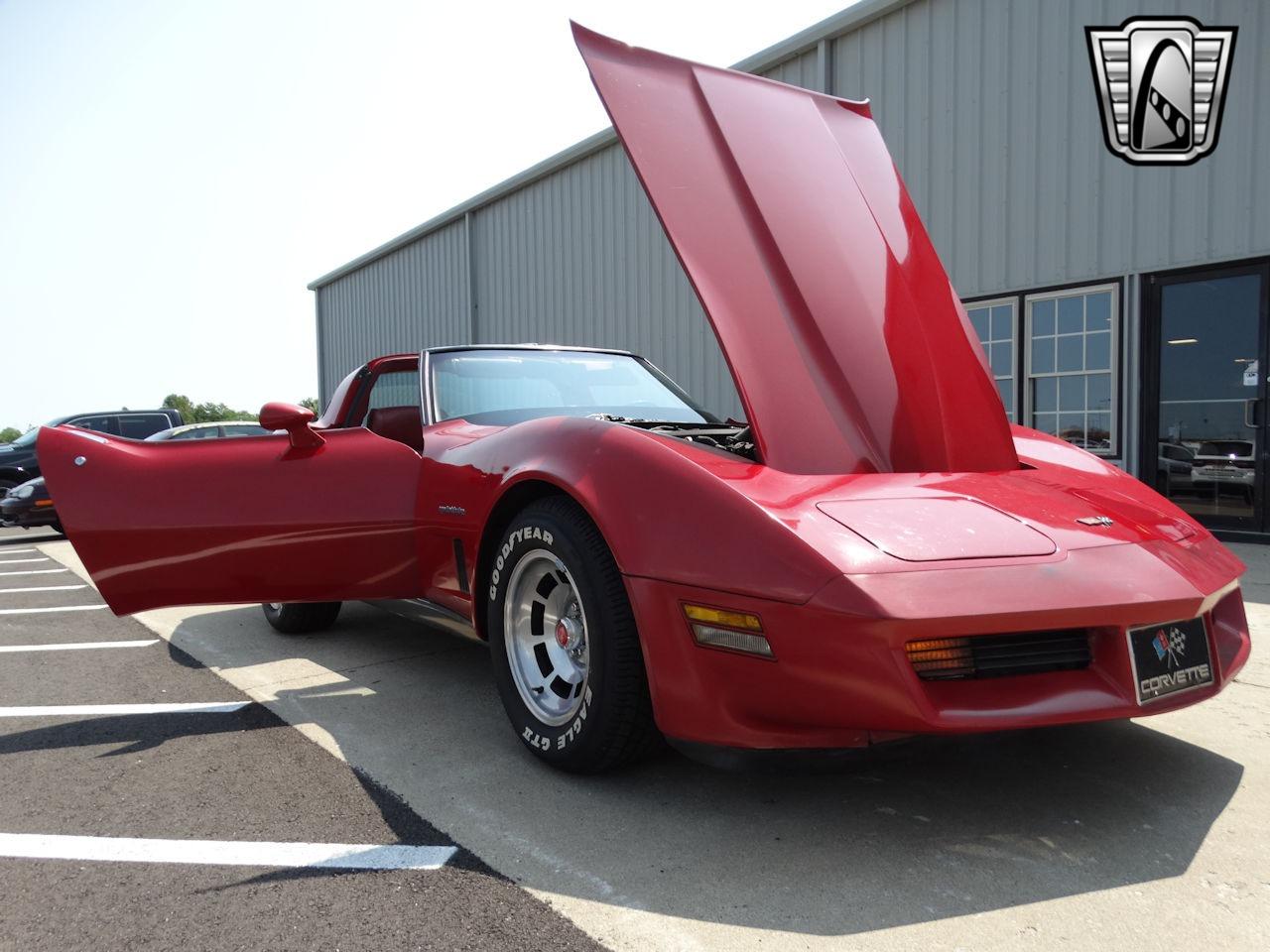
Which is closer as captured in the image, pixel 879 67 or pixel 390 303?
pixel 879 67

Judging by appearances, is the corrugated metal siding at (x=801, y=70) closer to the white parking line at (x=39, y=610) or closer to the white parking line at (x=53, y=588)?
the white parking line at (x=39, y=610)

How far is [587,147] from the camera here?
12125 millimetres

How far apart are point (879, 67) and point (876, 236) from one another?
6.66m

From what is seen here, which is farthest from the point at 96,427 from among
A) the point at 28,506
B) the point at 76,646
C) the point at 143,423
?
the point at 76,646

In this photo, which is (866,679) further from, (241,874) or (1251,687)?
(1251,687)

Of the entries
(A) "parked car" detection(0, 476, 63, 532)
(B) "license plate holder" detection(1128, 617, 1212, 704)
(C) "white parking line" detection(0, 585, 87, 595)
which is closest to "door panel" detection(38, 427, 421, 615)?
(B) "license plate holder" detection(1128, 617, 1212, 704)

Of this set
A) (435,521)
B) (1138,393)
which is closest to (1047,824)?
(435,521)

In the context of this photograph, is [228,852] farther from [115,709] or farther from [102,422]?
[102,422]

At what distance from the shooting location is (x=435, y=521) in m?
3.03

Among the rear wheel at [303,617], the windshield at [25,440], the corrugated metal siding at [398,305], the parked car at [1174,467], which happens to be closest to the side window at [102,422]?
the windshield at [25,440]

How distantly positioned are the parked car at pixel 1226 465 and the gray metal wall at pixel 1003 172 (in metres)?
1.24

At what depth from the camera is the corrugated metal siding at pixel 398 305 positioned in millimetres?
16109

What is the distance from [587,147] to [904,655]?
11.5m

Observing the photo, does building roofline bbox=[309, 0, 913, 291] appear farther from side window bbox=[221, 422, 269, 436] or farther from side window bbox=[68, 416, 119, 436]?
side window bbox=[68, 416, 119, 436]
